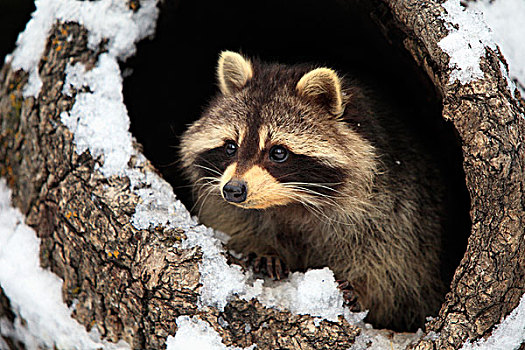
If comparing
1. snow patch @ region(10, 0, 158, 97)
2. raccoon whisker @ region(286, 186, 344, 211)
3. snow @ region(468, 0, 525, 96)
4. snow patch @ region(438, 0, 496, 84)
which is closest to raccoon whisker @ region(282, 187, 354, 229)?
raccoon whisker @ region(286, 186, 344, 211)

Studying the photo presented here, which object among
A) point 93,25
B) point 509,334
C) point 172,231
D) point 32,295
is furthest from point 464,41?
point 32,295

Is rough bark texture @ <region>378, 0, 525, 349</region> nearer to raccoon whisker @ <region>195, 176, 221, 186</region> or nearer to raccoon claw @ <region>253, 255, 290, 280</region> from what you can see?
raccoon claw @ <region>253, 255, 290, 280</region>

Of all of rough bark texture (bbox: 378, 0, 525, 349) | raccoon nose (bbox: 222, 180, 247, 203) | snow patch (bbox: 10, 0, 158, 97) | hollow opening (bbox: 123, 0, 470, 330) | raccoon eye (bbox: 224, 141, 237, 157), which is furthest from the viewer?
hollow opening (bbox: 123, 0, 470, 330)

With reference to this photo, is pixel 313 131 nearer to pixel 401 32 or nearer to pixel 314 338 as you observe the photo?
pixel 401 32

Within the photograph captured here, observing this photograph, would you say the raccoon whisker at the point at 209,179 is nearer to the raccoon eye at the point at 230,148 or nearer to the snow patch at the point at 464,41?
the raccoon eye at the point at 230,148

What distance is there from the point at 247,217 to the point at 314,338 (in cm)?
87

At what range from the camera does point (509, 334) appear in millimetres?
2369

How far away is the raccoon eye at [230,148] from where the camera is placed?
275cm

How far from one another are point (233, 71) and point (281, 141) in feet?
1.79

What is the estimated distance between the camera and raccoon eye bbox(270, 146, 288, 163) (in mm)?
2646

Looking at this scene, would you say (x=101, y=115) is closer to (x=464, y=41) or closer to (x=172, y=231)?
(x=172, y=231)

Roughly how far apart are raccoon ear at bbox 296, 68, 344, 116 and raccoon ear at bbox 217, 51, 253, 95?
1.08ft

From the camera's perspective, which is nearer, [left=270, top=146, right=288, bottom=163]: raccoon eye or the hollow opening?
[left=270, top=146, right=288, bottom=163]: raccoon eye

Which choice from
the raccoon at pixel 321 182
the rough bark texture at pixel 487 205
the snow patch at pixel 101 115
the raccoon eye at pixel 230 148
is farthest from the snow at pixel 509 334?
the snow patch at pixel 101 115
